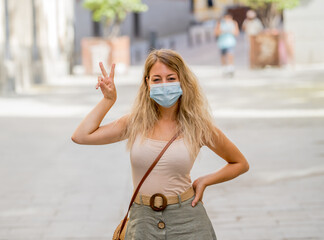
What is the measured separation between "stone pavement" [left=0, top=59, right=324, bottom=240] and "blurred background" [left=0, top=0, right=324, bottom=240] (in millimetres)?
14

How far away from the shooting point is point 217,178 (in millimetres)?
3236

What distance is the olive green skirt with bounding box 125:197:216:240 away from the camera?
2.93m

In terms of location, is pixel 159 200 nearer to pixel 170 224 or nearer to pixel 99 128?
pixel 170 224

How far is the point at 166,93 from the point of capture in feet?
9.86

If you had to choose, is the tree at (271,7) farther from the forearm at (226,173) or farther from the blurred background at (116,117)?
A: the forearm at (226,173)

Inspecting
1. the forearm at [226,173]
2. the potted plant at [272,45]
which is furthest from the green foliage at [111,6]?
the forearm at [226,173]

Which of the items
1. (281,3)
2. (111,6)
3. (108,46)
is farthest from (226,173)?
(111,6)

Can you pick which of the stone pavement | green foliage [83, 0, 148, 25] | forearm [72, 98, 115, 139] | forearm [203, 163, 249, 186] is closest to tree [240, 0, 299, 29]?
green foliage [83, 0, 148, 25]

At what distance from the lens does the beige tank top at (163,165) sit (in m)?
2.97

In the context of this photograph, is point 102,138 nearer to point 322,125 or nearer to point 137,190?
point 137,190

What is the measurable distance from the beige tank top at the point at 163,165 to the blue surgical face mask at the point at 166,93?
18cm

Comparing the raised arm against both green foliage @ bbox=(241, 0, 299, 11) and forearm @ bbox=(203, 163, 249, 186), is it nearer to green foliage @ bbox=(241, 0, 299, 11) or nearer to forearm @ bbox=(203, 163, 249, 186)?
forearm @ bbox=(203, 163, 249, 186)

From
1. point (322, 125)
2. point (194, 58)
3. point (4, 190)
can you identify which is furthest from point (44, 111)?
point (194, 58)

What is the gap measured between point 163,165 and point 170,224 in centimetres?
26
